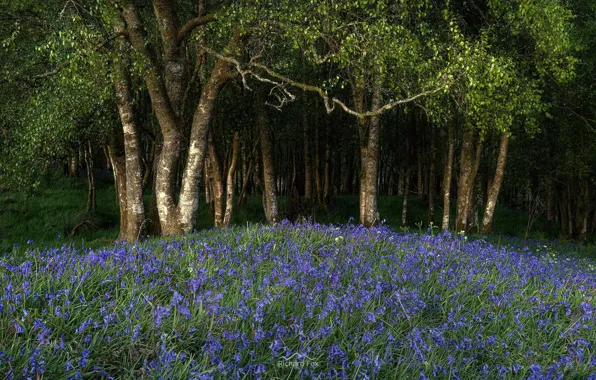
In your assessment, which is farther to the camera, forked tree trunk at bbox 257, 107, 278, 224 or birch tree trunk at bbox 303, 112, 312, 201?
birch tree trunk at bbox 303, 112, 312, 201

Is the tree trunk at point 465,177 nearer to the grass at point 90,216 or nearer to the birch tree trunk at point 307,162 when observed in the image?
the grass at point 90,216

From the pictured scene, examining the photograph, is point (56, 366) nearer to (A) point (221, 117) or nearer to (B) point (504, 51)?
(B) point (504, 51)

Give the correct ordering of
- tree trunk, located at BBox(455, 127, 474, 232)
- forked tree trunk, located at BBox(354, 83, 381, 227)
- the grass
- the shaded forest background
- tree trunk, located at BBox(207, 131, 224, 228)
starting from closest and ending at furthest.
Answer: the shaded forest background, forked tree trunk, located at BBox(354, 83, 381, 227), tree trunk, located at BBox(455, 127, 474, 232), tree trunk, located at BBox(207, 131, 224, 228), the grass

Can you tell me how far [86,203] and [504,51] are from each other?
2179 cm

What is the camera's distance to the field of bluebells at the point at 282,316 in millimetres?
4070

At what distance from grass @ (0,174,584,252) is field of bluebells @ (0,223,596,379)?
12261 millimetres

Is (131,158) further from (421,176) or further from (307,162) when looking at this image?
(421,176)

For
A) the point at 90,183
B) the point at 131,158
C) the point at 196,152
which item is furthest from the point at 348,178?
the point at 196,152

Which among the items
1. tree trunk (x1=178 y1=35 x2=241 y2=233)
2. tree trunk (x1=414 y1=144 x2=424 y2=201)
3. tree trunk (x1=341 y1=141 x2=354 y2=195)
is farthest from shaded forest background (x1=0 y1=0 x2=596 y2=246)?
tree trunk (x1=341 y1=141 x2=354 y2=195)

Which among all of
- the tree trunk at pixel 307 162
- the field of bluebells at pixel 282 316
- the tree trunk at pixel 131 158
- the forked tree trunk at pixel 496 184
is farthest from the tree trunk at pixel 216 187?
the field of bluebells at pixel 282 316

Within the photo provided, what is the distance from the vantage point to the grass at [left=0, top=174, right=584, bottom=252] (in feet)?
74.0

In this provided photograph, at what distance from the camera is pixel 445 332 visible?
5.66 metres

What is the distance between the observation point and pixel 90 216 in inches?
943

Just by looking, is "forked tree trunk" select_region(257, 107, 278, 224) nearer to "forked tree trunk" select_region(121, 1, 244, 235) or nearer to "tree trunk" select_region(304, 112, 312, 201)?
"tree trunk" select_region(304, 112, 312, 201)
